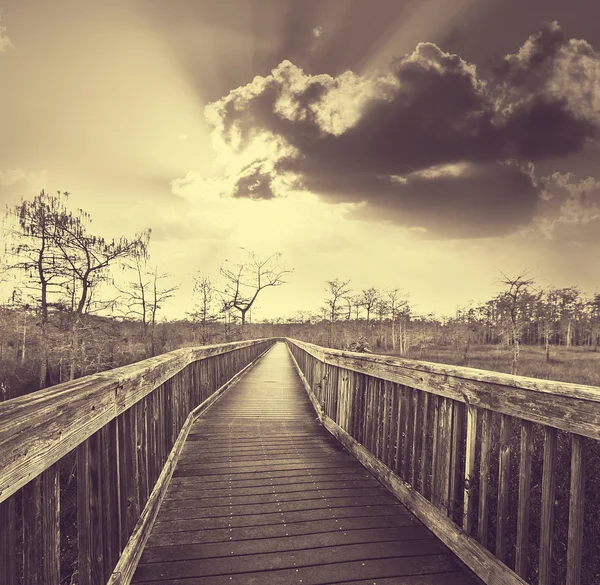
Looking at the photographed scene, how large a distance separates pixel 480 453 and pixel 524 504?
0.80 m

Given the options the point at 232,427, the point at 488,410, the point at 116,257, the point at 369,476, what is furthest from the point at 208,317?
the point at 488,410

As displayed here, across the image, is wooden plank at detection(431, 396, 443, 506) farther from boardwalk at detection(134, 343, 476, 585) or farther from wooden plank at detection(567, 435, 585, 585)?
wooden plank at detection(567, 435, 585, 585)

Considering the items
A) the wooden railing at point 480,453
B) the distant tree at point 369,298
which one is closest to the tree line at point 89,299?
the wooden railing at point 480,453

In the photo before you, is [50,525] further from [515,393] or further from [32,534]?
[515,393]

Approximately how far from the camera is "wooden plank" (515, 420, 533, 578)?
198 centimetres

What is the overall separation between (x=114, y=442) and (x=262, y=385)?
8936 mm

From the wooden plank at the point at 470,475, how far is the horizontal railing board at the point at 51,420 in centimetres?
230

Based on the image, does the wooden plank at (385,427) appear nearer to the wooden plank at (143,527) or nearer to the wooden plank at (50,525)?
the wooden plank at (143,527)

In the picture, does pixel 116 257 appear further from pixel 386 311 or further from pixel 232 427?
pixel 386 311

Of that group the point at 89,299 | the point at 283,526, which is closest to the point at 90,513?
the point at 283,526

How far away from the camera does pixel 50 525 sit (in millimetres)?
1340

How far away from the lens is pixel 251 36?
13523 mm

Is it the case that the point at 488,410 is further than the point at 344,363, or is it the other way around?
the point at 344,363

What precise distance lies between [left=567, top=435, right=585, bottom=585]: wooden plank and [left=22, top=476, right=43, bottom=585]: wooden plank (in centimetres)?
221
